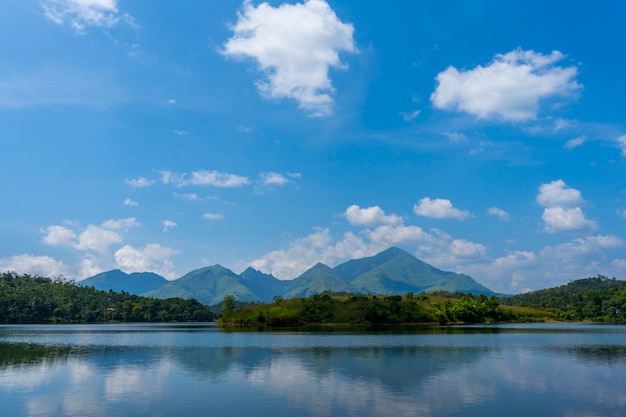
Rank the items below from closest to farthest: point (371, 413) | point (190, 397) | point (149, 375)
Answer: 1. point (371, 413)
2. point (190, 397)
3. point (149, 375)

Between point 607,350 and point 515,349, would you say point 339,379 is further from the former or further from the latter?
point 607,350

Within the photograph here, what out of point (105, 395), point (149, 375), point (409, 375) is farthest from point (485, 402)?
point (149, 375)

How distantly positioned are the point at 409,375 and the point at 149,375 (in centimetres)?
2610

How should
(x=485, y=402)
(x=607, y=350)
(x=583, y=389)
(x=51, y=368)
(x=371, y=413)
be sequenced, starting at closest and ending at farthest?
(x=371, y=413), (x=485, y=402), (x=583, y=389), (x=51, y=368), (x=607, y=350)

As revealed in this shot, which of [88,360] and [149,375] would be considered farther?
[88,360]

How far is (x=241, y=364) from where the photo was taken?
6094 centimetres

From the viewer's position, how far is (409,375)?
49781 millimetres

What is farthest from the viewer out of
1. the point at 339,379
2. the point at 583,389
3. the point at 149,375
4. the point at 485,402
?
the point at 149,375

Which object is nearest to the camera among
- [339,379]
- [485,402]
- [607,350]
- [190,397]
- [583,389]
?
[485,402]

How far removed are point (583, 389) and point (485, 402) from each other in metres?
11.7

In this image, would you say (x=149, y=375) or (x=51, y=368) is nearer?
(x=149, y=375)

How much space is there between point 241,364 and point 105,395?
2189cm

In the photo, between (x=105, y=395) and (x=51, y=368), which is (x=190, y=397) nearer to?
(x=105, y=395)

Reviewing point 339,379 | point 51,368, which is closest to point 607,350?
point 339,379
